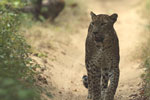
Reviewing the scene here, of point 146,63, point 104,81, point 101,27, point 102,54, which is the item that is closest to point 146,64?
point 146,63

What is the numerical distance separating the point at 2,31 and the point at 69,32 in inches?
274

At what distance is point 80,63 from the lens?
1104cm

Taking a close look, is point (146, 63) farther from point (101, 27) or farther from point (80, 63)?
point (80, 63)

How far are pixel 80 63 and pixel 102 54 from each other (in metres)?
4.13

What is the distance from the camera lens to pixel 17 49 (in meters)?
6.99

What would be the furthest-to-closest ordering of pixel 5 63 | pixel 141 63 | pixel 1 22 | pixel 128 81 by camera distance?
pixel 141 63 → pixel 128 81 → pixel 1 22 → pixel 5 63

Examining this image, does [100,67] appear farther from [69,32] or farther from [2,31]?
[69,32]

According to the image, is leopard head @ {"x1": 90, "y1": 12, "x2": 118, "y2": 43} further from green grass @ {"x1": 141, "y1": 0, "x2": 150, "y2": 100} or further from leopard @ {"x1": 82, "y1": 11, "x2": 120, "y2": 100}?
green grass @ {"x1": 141, "y1": 0, "x2": 150, "y2": 100}

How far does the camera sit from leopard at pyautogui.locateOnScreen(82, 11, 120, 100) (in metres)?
6.85

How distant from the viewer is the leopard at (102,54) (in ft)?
22.5

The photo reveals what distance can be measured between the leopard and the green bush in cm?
98

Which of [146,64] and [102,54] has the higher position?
[102,54]

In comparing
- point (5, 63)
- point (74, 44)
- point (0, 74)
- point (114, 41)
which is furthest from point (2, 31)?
point (74, 44)

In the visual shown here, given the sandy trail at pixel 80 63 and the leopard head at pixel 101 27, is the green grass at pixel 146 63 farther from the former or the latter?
the leopard head at pixel 101 27
